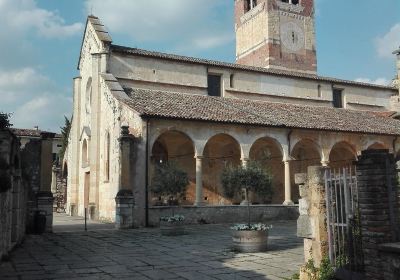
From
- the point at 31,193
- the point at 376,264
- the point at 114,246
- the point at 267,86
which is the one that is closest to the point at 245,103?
the point at 267,86

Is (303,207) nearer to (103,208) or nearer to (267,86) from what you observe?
(103,208)

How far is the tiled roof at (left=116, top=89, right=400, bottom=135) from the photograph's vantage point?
2000 centimetres

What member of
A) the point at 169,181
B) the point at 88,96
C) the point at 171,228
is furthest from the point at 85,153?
the point at 171,228

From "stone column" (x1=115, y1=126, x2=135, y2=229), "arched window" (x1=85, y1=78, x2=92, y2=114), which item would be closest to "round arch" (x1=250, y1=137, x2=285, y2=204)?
"stone column" (x1=115, y1=126, x2=135, y2=229)

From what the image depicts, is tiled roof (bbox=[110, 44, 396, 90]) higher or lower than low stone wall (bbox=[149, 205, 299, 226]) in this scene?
higher

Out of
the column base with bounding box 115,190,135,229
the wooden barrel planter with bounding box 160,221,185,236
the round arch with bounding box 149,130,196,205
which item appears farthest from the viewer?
the round arch with bounding box 149,130,196,205

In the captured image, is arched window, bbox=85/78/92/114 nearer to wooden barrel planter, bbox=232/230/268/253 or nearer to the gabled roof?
the gabled roof

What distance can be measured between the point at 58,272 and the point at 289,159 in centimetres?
1576

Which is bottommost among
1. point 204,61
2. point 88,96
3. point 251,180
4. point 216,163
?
point 251,180

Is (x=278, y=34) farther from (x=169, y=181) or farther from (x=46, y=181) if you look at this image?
(x=46, y=181)

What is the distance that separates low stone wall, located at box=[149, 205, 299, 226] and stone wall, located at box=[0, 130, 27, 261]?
6.98 meters

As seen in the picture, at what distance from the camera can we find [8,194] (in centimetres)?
991

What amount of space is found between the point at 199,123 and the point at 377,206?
14.5 meters

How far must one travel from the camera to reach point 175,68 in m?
24.6
